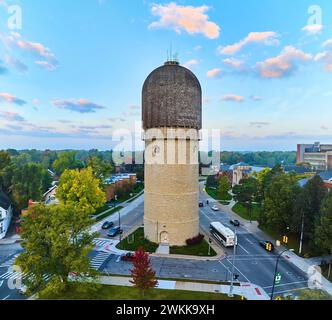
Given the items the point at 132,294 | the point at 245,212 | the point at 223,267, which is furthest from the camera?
the point at 245,212

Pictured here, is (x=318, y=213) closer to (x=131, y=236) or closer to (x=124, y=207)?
(x=131, y=236)

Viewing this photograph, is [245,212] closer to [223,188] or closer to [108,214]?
[223,188]

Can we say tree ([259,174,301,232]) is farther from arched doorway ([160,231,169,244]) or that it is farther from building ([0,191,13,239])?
building ([0,191,13,239])

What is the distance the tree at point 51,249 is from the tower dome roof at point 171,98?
17.8m

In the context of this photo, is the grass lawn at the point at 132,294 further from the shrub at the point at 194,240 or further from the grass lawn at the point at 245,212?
the grass lawn at the point at 245,212

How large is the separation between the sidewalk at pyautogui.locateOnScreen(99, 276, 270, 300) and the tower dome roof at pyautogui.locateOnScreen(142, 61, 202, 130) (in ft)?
63.2

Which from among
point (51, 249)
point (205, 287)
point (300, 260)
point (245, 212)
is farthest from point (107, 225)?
point (245, 212)

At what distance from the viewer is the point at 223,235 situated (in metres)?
36.6

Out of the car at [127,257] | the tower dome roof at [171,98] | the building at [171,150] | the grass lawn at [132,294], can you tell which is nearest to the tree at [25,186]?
the building at [171,150]

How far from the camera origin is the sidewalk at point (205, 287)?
24.5 metres

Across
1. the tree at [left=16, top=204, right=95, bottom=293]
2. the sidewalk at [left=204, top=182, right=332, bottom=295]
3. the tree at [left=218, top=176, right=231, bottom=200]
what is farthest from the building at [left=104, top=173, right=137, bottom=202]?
the tree at [left=16, top=204, right=95, bottom=293]

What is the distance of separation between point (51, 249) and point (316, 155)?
139009 millimetres

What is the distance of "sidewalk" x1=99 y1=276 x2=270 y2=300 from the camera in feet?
80.5
